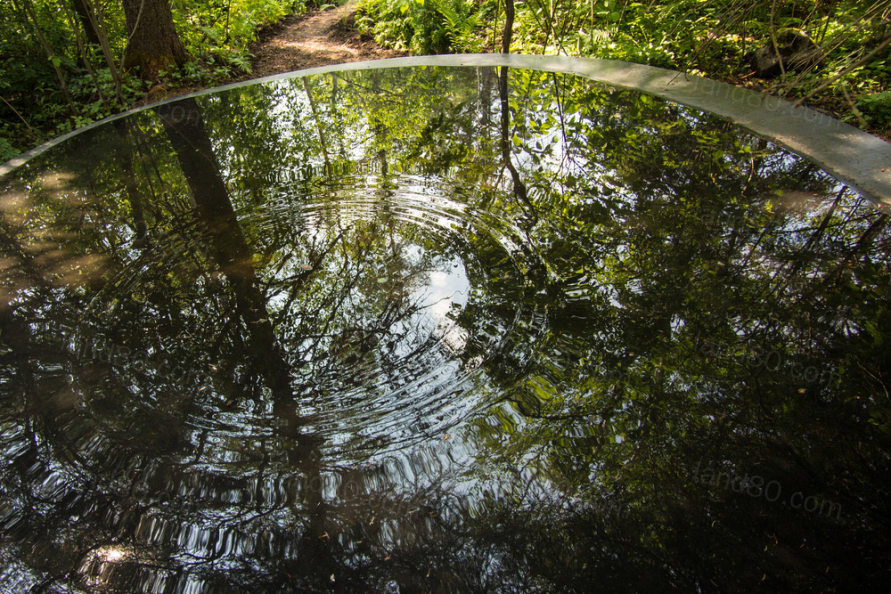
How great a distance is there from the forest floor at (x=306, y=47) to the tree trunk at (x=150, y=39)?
496 mm

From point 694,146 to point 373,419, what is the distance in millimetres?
3290

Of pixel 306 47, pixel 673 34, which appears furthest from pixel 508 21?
pixel 306 47

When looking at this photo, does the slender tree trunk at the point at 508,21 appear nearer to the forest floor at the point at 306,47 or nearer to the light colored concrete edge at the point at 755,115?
the light colored concrete edge at the point at 755,115

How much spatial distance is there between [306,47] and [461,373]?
11.6 metres

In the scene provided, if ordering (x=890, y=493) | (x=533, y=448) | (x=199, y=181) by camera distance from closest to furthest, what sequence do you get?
(x=890, y=493)
(x=533, y=448)
(x=199, y=181)

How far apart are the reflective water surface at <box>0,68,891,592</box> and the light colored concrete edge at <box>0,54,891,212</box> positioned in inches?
7.0

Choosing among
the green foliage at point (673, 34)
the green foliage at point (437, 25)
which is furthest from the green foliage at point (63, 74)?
the green foliage at point (673, 34)

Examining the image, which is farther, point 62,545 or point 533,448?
point 533,448

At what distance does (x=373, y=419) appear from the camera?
7.04 ft

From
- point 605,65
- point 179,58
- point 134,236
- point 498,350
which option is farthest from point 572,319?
point 179,58

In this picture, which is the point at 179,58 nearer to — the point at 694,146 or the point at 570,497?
the point at 694,146

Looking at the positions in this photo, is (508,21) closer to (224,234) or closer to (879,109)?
(879,109)

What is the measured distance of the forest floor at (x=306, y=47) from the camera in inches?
382

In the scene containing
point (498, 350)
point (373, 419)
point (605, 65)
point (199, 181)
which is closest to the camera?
point (373, 419)
